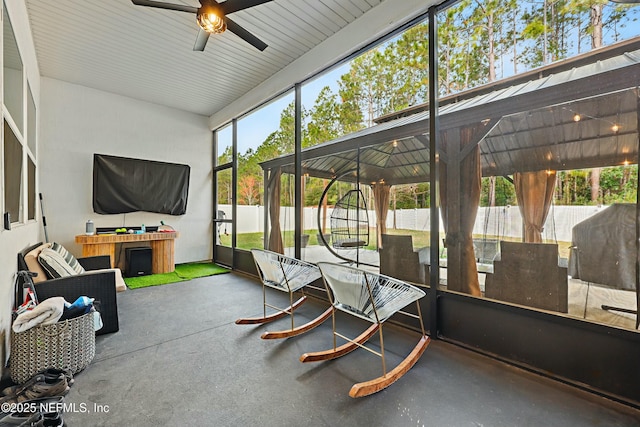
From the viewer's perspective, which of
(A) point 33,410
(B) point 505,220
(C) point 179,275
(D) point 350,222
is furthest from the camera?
(C) point 179,275

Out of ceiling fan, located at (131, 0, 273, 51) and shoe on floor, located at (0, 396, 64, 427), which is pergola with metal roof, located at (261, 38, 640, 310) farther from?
shoe on floor, located at (0, 396, 64, 427)

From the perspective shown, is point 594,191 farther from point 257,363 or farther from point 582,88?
point 257,363

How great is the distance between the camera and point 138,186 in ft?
18.7

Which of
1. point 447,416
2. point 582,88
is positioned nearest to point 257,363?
point 447,416

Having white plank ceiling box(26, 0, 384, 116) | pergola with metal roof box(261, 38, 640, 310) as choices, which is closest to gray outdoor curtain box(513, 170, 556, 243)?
pergola with metal roof box(261, 38, 640, 310)

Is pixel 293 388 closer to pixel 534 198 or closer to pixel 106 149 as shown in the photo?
pixel 534 198

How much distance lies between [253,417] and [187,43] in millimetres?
4464

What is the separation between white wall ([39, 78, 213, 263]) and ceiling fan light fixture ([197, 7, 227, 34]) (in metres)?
3.99

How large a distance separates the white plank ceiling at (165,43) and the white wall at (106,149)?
0.38 metres

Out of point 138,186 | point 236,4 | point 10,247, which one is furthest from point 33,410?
point 138,186

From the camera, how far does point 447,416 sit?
1.68 meters

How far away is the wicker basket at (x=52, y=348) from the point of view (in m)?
1.97

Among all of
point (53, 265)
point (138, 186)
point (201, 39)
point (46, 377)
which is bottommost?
point (46, 377)

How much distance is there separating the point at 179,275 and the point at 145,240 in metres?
0.95
